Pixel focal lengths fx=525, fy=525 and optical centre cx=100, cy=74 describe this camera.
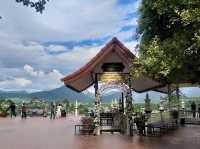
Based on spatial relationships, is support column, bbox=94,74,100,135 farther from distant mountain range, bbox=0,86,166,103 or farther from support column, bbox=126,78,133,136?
distant mountain range, bbox=0,86,166,103

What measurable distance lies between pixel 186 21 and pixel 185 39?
122 centimetres

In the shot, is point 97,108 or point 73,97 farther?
point 73,97

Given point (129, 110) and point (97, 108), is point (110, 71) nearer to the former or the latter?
point (97, 108)

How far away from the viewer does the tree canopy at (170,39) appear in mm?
15586

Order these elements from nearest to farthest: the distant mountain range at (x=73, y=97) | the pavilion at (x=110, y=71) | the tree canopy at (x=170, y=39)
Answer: the tree canopy at (x=170, y=39) < the pavilion at (x=110, y=71) < the distant mountain range at (x=73, y=97)

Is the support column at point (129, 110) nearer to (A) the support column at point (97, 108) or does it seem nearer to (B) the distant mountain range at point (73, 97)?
(A) the support column at point (97, 108)

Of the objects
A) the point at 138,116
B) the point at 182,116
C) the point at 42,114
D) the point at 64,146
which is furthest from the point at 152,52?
the point at 42,114

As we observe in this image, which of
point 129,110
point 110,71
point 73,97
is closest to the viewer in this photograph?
point 110,71

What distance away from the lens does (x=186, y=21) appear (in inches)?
603

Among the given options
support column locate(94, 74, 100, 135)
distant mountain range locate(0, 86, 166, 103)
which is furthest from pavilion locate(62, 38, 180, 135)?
distant mountain range locate(0, 86, 166, 103)

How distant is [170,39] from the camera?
17.4m

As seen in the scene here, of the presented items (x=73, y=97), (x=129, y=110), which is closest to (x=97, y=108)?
(x=129, y=110)

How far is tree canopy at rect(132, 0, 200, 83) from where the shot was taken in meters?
15.6

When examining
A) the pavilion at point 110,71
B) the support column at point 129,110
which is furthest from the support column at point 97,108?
the support column at point 129,110
